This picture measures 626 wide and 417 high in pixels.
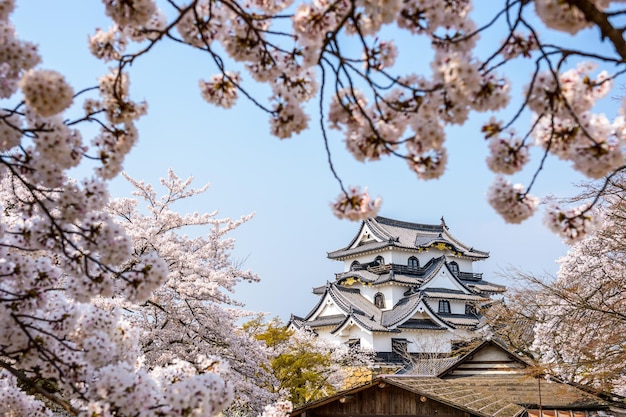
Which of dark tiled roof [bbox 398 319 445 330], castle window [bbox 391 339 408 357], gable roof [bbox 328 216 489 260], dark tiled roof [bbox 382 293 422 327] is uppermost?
gable roof [bbox 328 216 489 260]

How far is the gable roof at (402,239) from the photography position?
41.4m

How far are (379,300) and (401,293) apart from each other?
1819mm

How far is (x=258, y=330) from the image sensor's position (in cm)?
1945

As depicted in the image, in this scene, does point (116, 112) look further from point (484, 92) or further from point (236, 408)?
point (236, 408)

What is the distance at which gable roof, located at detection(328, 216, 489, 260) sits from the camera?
136ft

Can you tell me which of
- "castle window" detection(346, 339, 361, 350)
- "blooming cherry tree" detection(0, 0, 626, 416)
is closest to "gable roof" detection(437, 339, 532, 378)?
"blooming cherry tree" detection(0, 0, 626, 416)

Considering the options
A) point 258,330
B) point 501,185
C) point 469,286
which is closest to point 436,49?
point 501,185

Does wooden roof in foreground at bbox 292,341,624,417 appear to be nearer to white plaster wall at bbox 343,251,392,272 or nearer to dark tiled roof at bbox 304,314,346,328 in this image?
dark tiled roof at bbox 304,314,346,328

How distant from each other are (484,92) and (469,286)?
140 ft

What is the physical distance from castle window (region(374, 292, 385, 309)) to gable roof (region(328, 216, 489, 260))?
370 centimetres

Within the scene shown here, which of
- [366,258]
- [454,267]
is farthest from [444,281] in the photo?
[366,258]

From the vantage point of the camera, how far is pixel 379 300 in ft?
132

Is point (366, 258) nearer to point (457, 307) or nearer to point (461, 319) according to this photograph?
point (457, 307)

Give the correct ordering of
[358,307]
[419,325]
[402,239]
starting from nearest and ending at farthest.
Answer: [419,325] < [358,307] < [402,239]
